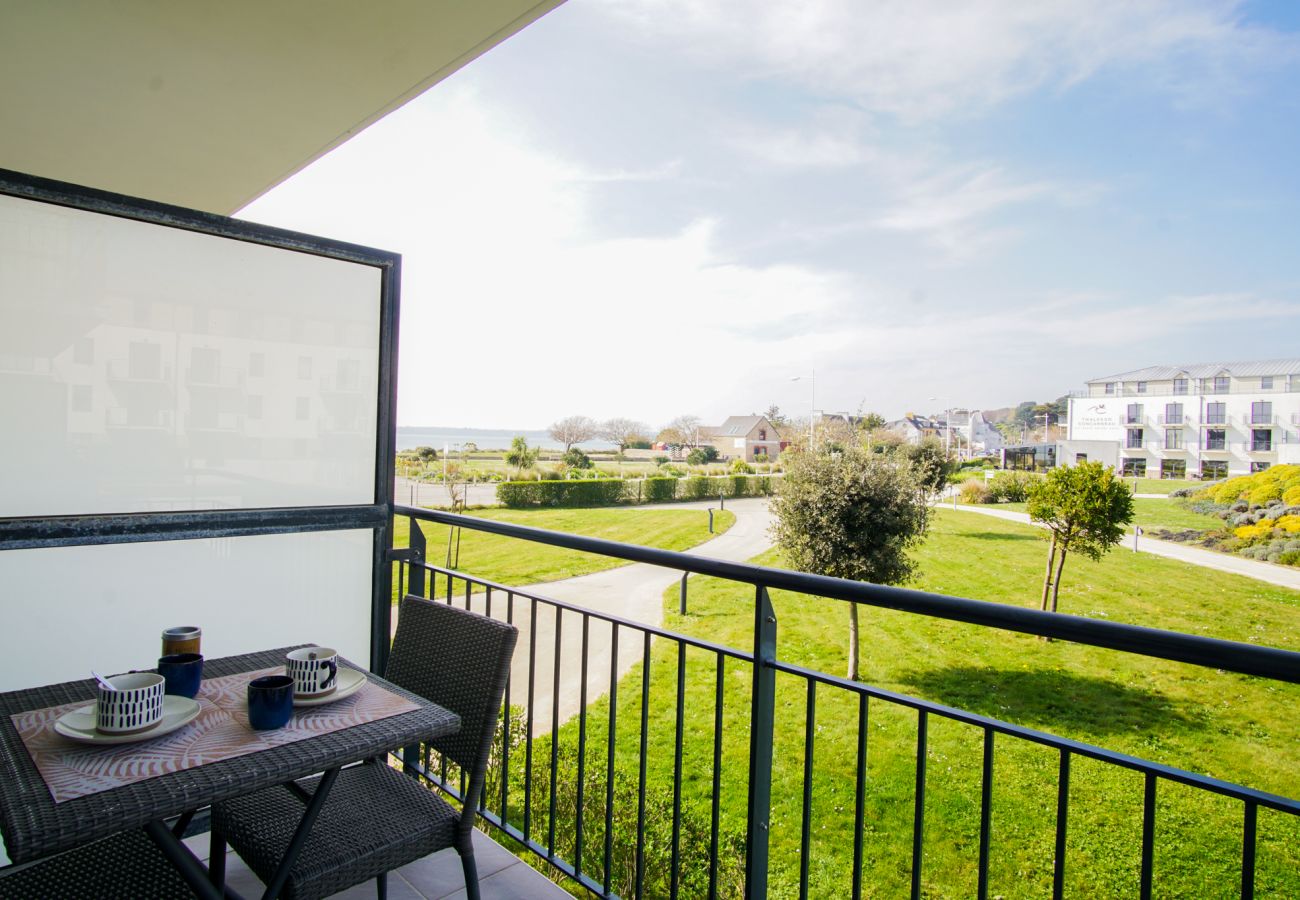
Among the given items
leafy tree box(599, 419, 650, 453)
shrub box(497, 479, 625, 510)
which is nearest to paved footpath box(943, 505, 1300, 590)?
shrub box(497, 479, 625, 510)

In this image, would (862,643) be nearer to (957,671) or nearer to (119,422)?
(957,671)

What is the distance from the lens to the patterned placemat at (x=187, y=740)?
102cm

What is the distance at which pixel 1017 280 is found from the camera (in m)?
42.6

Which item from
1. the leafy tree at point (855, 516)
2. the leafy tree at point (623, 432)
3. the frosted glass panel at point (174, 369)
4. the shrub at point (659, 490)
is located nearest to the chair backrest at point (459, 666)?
the frosted glass panel at point (174, 369)

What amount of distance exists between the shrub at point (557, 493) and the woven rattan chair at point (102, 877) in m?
24.4

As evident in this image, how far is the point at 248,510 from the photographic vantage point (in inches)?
86.2

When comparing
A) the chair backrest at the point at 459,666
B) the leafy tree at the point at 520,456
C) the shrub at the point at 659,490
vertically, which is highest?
the chair backrest at the point at 459,666

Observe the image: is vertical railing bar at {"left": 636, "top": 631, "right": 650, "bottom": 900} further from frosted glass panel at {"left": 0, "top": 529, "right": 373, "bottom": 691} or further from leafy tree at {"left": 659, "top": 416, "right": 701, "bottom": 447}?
leafy tree at {"left": 659, "top": 416, "right": 701, "bottom": 447}

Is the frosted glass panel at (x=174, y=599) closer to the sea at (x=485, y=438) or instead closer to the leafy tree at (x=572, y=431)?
the sea at (x=485, y=438)

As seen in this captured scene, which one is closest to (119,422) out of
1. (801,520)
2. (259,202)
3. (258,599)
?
(258,599)

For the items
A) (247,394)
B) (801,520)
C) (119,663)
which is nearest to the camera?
(119,663)

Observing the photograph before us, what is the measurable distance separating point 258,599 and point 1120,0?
4730 centimetres

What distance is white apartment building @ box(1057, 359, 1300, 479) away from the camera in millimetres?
24875

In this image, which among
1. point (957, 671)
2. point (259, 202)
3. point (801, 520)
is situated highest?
point (259, 202)
